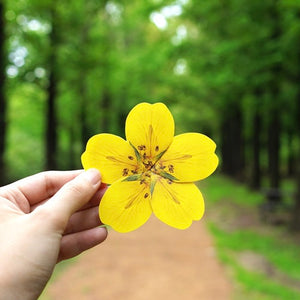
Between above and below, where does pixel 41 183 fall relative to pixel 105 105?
below

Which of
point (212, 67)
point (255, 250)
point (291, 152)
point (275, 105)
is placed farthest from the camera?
point (291, 152)

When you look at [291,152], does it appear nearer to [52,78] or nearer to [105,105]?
[105,105]

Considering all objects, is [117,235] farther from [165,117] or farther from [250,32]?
[165,117]

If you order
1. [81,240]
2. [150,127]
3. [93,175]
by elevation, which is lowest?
[81,240]

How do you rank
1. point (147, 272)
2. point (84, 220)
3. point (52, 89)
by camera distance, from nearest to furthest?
1. point (84, 220)
2. point (147, 272)
3. point (52, 89)

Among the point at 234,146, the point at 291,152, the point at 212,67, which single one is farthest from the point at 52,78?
the point at 291,152

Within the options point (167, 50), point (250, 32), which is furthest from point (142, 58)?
point (250, 32)
